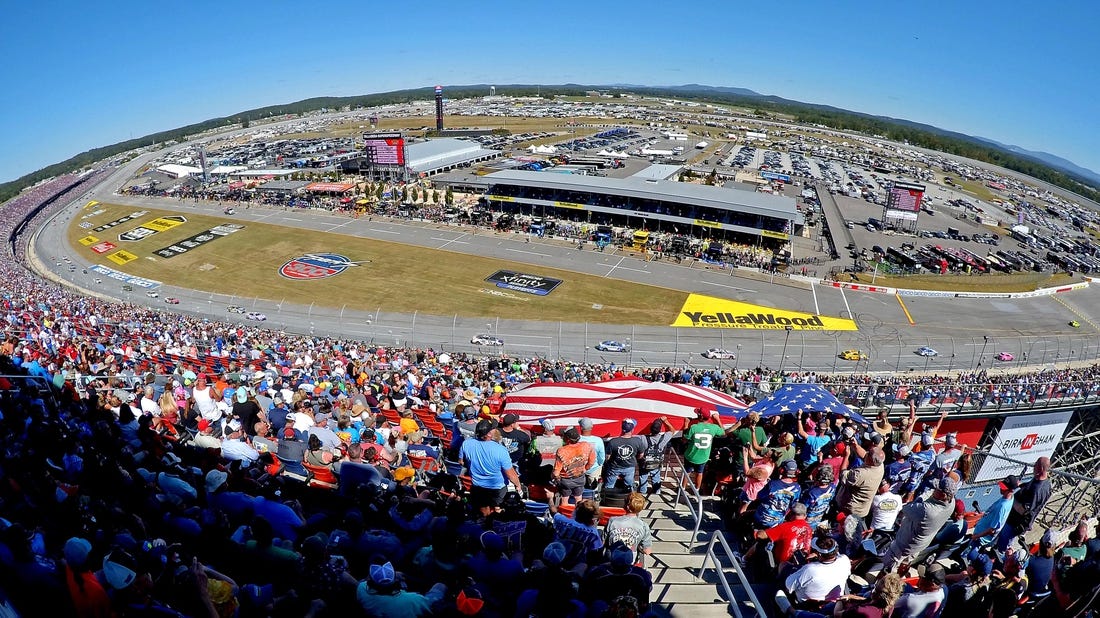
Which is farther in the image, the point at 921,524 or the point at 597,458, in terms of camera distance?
the point at 597,458

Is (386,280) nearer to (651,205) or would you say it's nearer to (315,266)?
(315,266)

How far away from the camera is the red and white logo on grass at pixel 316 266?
50.4m

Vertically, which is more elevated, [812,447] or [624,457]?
[624,457]

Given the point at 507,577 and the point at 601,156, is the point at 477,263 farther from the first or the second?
the point at 601,156

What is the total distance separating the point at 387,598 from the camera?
5066 mm

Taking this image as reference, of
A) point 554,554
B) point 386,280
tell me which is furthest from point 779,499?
point 386,280

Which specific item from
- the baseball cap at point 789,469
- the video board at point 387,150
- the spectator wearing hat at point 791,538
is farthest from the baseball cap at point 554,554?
the video board at point 387,150

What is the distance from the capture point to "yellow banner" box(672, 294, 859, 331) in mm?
40906

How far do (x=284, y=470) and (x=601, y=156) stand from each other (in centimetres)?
10870

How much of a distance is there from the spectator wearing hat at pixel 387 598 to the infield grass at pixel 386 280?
118 ft

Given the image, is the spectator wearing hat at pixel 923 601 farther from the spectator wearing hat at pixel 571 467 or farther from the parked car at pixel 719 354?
the parked car at pixel 719 354

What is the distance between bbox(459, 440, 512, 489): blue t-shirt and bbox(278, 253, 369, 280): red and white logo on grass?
4600 centimetres

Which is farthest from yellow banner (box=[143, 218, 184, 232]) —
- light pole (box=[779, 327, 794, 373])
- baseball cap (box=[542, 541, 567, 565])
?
baseball cap (box=[542, 541, 567, 565])

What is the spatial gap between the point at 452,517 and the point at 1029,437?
24626 millimetres
